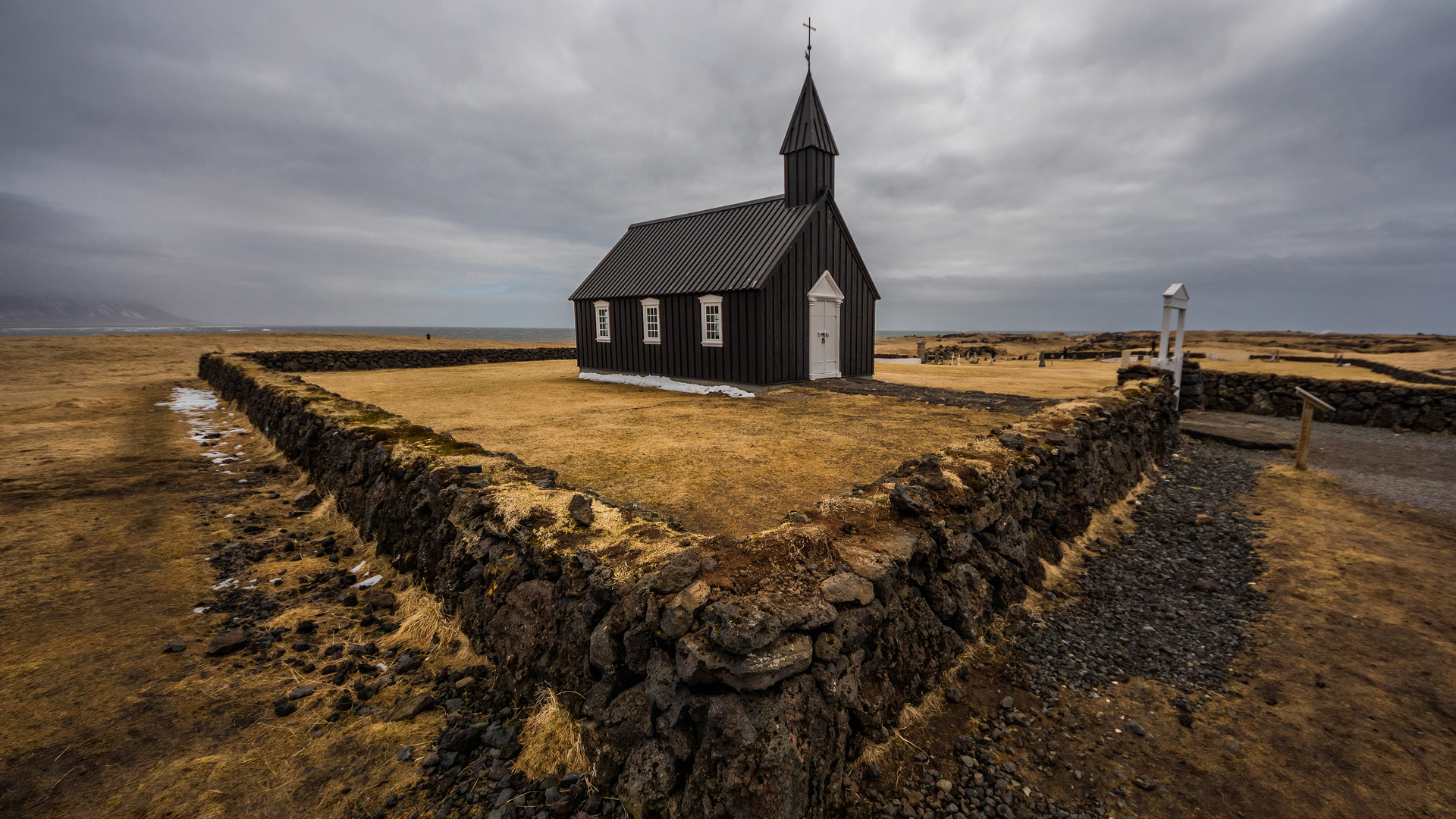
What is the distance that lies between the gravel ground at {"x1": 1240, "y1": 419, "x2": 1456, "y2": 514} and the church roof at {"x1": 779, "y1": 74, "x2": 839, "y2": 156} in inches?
582

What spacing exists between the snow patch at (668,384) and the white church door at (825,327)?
3210 millimetres

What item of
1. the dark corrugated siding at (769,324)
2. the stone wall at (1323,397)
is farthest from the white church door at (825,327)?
the stone wall at (1323,397)

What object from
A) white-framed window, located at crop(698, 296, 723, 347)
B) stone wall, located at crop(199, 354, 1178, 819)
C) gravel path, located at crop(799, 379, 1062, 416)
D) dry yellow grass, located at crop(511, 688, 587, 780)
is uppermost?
white-framed window, located at crop(698, 296, 723, 347)

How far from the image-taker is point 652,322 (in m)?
19.9

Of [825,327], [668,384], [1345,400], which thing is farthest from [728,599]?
[1345,400]

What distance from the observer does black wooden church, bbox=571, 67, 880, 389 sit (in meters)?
17.0

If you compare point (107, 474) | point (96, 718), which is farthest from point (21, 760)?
point (107, 474)

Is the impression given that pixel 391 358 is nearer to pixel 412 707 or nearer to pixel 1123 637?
pixel 412 707

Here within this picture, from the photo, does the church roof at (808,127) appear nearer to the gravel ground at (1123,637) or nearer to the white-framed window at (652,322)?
the white-framed window at (652,322)

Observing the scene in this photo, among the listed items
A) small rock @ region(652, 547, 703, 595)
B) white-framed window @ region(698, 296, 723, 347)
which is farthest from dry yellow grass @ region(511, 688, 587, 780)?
white-framed window @ region(698, 296, 723, 347)

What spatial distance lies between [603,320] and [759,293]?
8.04 meters

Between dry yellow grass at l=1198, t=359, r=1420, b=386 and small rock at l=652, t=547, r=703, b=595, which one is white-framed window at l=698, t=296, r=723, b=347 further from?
dry yellow grass at l=1198, t=359, r=1420, b=386

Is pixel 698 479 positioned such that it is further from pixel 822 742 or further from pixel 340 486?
pixel 340 486

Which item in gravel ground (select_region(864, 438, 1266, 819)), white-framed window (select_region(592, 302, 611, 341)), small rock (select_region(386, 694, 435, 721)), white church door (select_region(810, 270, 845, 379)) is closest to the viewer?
gravel ground (select_region(864, 438, 1266, 819))
